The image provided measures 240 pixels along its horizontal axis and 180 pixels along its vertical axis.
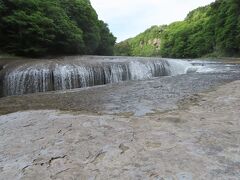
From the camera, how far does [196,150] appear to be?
2840mm

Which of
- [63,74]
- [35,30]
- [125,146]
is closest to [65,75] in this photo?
[63,74]

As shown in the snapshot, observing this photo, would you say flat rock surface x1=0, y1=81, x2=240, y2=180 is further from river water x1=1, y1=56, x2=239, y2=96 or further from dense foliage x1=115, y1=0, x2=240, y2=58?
dense foliage x1=115, y1=0, x2=240, y2=58

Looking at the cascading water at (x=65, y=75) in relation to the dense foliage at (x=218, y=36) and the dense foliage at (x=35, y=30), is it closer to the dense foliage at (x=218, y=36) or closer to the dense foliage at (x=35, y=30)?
the dense foliage at (x=35, y=30)

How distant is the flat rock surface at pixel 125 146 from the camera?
2.48m

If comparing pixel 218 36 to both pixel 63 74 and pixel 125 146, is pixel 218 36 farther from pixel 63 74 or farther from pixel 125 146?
pixel 125 146

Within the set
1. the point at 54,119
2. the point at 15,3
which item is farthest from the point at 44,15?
the point at 54,119

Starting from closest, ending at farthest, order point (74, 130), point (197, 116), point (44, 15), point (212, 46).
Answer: point (74, 130), point (197, 116), point (44, 15), point (212, 46)

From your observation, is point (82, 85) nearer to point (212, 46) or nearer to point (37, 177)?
point (37, 177)

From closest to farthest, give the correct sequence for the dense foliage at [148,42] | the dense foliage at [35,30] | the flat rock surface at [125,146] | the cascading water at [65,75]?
1. the flat rock surface at [125,146]
2. the cascading water at [65,75]
3. the dense foliage at [35,30]
4. the dense foliage at [148,42]

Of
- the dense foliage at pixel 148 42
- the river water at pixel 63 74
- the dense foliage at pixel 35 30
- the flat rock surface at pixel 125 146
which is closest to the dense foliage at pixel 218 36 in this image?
the dense foliage at pixel 35 30

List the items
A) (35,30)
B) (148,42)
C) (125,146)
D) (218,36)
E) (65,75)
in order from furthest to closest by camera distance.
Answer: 1. (148,42)
2. (218,36)
3. (35,30)
4. (65,75)
5. (125,146)

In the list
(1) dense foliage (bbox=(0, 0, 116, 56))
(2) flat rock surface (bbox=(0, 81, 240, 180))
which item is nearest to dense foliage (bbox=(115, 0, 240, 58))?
(1) dense foliage (bbox=(0, 0, 116, 56))

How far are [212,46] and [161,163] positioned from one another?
139ft

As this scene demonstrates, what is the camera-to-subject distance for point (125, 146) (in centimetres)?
308
